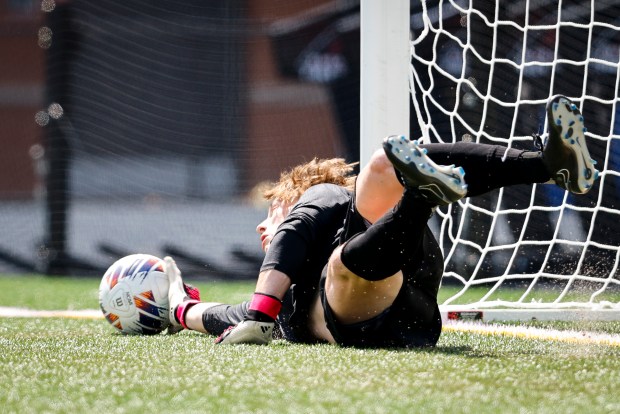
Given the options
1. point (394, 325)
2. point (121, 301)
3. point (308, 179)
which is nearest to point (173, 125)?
point (121, 301)

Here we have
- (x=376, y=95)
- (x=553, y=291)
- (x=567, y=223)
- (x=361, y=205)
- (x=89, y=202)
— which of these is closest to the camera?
(x=361, y=205)

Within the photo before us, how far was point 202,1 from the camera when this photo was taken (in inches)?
288

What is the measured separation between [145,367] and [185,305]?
3.11 feet

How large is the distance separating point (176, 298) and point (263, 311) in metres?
0.57

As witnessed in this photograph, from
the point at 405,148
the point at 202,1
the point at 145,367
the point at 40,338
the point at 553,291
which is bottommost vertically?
the point at 553,291

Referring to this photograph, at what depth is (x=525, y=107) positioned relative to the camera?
411cm

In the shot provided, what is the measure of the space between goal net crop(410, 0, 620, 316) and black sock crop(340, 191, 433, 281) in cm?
162

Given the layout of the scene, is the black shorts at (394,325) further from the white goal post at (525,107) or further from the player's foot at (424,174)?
the white goal post at (525,107)

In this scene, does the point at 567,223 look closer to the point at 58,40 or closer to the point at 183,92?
the point at 183,92

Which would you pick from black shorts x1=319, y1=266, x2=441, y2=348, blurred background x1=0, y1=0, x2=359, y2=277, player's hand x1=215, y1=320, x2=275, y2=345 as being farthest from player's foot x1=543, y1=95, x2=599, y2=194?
blurred background x1=0, y1=0, x2=359, y2=277

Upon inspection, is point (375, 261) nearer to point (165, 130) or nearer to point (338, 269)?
point (338, 269)

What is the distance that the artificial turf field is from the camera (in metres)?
1.57

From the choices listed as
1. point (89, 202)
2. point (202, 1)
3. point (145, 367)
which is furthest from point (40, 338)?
point (202, 1)


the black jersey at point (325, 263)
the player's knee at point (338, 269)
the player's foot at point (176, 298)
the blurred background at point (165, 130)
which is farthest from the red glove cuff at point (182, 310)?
the blurred background at point (165, 130)
